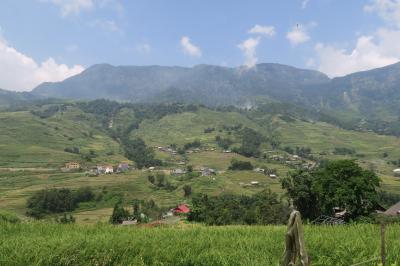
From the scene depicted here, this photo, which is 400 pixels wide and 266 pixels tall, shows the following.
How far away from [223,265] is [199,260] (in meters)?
0.79

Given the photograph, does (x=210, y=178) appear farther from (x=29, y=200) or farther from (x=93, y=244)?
(x=93, y=244)

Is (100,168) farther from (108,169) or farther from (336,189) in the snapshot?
(336,189)

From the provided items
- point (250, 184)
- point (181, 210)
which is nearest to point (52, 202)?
point (181, 210)

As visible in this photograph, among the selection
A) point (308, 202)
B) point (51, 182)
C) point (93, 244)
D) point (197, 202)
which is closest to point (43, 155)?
point (51, 182)

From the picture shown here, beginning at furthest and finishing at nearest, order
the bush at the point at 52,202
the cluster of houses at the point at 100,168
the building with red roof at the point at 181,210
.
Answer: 1. the cluster of houses at the point at 100,168
2. the bush at the point at 52,202
3. the building with red roof at the point at 181,210

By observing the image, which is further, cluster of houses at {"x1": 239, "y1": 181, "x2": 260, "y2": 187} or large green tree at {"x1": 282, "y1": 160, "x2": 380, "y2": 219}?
cluster of houses at {"x1": 239, "y1": 181, "x2": 260, "y2": 187}

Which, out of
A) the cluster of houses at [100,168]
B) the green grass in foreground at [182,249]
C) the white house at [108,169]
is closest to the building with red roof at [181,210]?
the white house at [108,169]

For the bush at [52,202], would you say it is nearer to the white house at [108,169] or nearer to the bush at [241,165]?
the white house at [108,169]

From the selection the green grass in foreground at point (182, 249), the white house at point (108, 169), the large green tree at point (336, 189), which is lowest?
the white house at point (108, 169)

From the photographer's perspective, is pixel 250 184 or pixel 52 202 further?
pixel 250 184

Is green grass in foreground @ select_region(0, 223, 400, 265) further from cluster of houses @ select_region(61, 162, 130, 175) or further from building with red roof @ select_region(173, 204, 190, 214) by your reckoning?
cluster of houses @ select_region(61, 162, 130, 175)

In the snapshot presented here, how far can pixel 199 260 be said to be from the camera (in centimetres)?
1126

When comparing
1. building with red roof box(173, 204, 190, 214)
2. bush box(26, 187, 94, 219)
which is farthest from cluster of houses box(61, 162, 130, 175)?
building with red roof box(173, 204, 190, 214)

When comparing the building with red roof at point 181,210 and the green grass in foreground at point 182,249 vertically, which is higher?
the green grass in foreground at point 182,249
